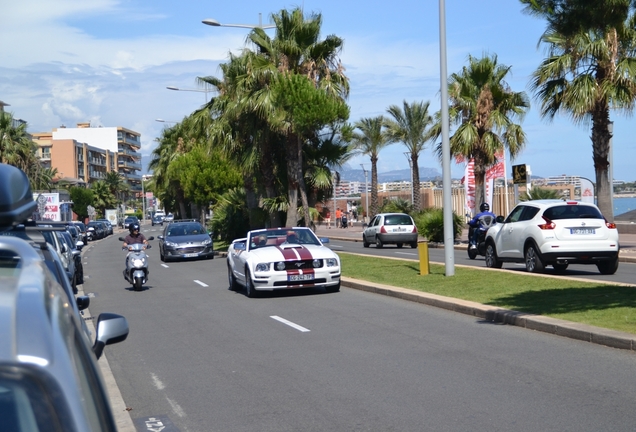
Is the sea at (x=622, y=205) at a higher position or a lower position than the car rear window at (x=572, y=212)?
higher

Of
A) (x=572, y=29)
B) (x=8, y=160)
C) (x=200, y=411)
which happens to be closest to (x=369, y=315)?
(x=572, y=29)

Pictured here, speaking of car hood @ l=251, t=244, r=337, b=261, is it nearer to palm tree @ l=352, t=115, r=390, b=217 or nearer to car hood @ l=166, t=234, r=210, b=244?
car hood @ l=166, t=234, r=210, b=244

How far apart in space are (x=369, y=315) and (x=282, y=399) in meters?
6.09

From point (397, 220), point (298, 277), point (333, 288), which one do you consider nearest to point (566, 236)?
point (333, 288)

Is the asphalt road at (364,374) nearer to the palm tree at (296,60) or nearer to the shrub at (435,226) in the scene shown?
the palm tree at (296,60)

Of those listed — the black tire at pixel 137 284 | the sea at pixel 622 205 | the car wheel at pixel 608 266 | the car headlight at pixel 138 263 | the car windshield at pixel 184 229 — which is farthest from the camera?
the sea at pixel 622 205

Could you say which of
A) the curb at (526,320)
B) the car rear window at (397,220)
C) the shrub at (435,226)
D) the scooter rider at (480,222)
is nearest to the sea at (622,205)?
the shrub at (435,226)

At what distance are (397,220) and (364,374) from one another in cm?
2893

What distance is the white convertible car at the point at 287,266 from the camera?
1714 centimetres

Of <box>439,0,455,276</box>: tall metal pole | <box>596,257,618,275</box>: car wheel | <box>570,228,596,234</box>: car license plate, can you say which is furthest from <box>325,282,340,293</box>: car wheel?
<box>596,257,618,275</box>: car wheel

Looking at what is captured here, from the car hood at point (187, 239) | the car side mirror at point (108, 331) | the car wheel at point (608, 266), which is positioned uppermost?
the car side mirror at point (108, 331)

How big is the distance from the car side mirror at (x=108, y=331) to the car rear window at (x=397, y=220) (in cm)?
3376

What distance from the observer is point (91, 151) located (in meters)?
148

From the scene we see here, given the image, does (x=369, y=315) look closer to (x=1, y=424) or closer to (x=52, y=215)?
(x=1, y=424)
